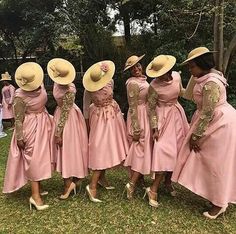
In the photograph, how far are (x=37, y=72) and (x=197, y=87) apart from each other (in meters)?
1.86

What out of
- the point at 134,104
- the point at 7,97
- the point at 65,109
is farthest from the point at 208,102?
the point at 7,97

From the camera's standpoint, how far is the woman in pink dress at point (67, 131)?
4.72 meters

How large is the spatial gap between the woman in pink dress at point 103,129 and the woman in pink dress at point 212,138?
3.32 ft

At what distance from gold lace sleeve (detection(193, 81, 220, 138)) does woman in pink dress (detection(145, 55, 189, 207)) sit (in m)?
0.58

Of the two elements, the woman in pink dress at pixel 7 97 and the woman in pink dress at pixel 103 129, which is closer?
the woman in pink dress at pixel 103 129

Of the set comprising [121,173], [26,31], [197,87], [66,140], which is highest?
[26,31]

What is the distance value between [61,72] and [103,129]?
88cm

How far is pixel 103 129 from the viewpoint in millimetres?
4965

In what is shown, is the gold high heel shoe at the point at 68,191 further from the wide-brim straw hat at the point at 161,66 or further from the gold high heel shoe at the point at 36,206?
the wide-brim straw hat at the point at 161,66

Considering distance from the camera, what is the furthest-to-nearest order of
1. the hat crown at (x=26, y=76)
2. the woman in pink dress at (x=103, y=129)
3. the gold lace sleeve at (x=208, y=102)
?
the woman in pink dress at (x=103, y=129), the hat crown at (x=26, y=76), the gold lace sleeve at (x=208, y=102)

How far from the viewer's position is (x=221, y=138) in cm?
422

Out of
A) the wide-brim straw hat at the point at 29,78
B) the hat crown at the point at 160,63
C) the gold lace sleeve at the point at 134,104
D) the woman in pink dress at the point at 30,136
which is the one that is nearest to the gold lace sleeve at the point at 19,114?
the woman in pink dress at the point at 30,136

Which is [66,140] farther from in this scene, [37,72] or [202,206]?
[202,206]

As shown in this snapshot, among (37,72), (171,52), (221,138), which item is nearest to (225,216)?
(221,138)
